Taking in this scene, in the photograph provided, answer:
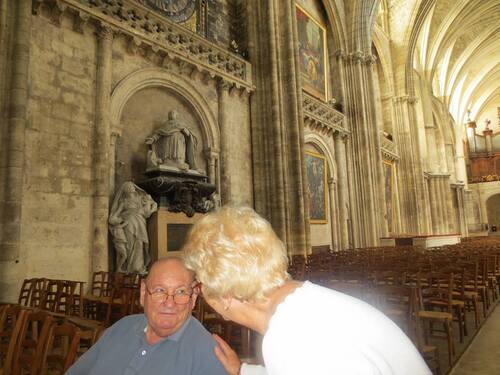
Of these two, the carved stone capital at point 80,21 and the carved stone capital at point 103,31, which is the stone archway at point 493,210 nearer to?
the carved stone capital at point 103,31

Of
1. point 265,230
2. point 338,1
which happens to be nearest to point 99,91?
point 265,230

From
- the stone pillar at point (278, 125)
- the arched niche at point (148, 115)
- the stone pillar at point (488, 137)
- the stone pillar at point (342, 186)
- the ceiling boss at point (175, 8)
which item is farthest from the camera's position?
the stone pillar at point (488, 137)

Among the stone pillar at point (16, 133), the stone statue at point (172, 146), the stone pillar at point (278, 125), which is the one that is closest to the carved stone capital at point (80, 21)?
the stone pillar at point (16, 133)

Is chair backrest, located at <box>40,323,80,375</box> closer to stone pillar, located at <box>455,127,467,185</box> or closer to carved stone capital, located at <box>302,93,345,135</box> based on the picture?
carved stone capital, located at <box>302,93,345,135</box>

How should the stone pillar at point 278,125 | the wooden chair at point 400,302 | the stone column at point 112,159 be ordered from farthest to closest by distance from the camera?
the stone pillar at point 278,125, the stone column at point 112,159, the wooden chair at point 400,302

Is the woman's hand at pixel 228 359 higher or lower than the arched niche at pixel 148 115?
lower

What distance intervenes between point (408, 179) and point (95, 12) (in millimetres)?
20678

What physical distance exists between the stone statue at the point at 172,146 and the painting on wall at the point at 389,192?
14.5 meters

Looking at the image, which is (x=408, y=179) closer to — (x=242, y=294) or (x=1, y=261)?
(x=1, y=261)

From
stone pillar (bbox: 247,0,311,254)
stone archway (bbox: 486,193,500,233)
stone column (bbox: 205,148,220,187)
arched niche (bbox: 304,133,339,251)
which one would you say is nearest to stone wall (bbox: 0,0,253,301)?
stone column (bbox: 205,148,220,187)

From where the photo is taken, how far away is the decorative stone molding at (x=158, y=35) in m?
7.71

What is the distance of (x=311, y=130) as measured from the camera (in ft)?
49.7

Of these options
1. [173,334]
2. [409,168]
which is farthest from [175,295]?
[409,168]

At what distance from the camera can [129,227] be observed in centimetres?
755
